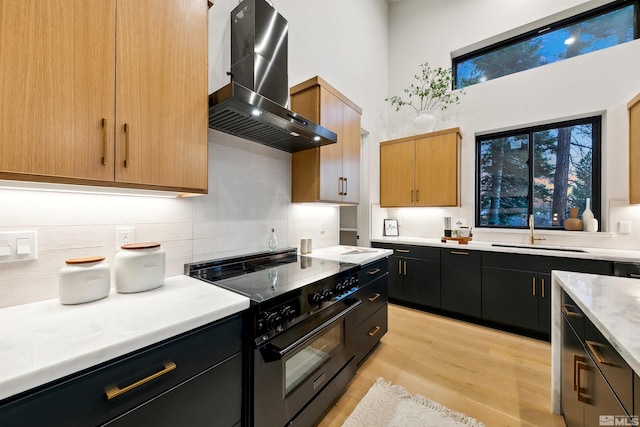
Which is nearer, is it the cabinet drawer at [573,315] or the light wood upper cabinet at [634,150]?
the cabinet drawer at [573,315]

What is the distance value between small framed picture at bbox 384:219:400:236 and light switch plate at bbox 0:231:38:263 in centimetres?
356

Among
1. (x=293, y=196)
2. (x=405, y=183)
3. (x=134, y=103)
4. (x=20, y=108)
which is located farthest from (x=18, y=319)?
(x=405, y=183)

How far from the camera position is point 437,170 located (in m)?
3.39

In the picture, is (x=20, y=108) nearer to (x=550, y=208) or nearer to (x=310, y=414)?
(x=310, y=414)

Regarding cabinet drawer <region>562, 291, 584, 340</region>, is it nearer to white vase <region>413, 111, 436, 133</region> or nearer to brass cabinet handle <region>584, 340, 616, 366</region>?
brass cabinet handle <region>584, 340, 616, 366</region>

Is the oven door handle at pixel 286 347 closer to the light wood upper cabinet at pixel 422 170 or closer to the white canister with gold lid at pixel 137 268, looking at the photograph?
the white canister with gold lid at pixel 137 268

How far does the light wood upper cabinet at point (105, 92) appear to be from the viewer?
82 cm

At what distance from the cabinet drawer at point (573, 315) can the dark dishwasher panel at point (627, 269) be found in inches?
52.3

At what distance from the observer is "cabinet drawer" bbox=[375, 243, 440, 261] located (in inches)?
123

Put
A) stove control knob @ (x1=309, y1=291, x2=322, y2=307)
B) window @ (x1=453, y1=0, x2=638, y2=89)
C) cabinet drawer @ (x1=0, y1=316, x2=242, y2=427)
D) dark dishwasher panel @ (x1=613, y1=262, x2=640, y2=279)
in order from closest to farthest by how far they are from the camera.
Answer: cabinet drawer @ (x1=0, y1=316, x2=242, y2=427) < stove control knob @ (x1=309, y1=291, x2=322, y2=307) < dark dishwasher panel @ (x1=613, y1=262, x2=640, y2=279) < window @ (x1=453, y1=0, x2=638, y2=89)

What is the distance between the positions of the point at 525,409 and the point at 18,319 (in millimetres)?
2739

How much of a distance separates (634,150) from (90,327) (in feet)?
13.9

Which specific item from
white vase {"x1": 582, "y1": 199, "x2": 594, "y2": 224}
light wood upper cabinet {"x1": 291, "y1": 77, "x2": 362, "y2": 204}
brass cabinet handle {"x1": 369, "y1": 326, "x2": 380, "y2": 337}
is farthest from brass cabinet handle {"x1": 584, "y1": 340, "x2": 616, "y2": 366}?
white vase {"x1": 582, "y1": 199, "x2": 594, "y2": 224}

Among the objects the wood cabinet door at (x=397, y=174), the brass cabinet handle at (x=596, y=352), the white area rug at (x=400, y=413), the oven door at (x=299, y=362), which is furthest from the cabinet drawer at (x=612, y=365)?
the wood cabinet door at (x=397, y=174)
